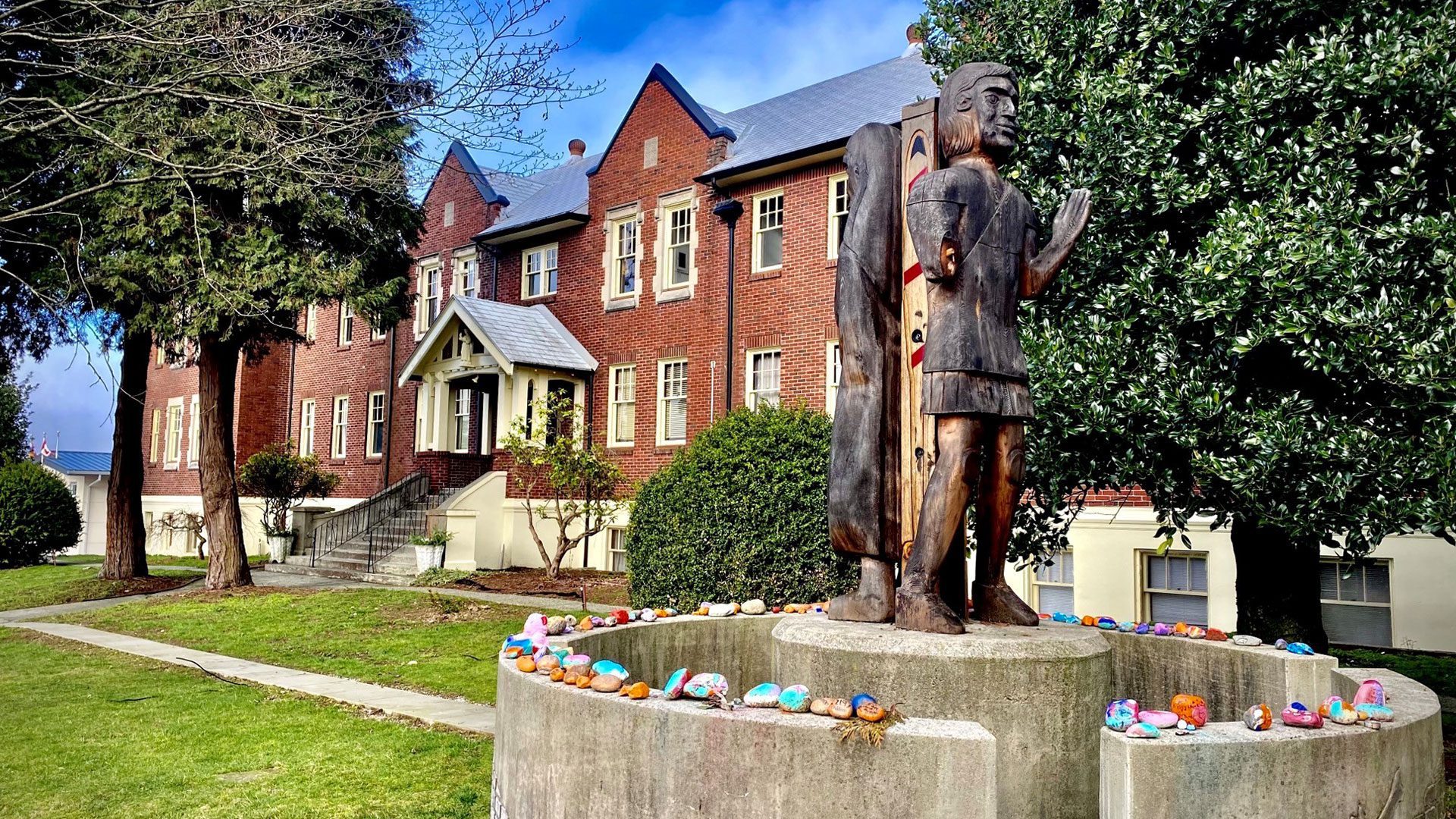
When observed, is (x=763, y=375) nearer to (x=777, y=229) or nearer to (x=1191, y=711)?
(x=777, y=229)

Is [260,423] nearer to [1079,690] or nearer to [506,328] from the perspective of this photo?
[506,328]

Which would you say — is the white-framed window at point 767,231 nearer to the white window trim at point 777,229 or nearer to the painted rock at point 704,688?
the white window trim at point 777,229

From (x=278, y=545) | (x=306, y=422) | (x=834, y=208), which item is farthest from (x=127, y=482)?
(x=834, y=208)

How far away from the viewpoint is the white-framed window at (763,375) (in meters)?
21.0

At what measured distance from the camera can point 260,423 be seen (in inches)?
1335

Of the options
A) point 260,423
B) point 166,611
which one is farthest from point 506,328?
point 260,423

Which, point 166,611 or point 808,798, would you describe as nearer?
point 808,798

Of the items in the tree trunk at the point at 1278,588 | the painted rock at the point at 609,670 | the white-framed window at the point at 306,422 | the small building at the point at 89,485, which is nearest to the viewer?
the painted rock at the point at 609,670

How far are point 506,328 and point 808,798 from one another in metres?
21.5

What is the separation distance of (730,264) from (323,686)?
543 inches

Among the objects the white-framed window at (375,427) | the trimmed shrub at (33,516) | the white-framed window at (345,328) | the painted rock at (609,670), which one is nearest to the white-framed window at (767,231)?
the white-framed window at (375,427)

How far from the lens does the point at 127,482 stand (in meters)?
20.8

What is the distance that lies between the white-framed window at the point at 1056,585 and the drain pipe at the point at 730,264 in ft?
24.7

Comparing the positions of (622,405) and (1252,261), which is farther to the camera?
(622,405)
